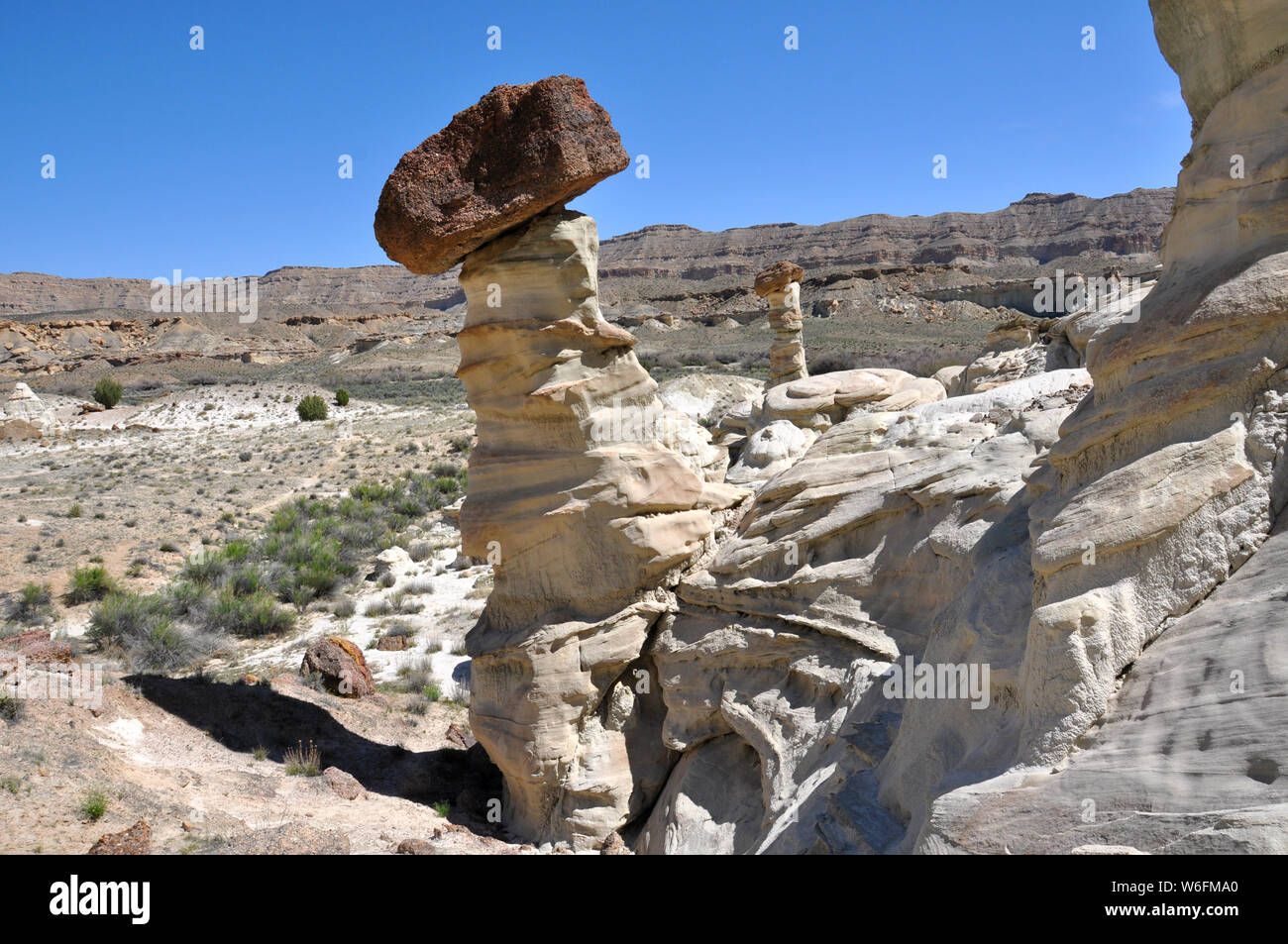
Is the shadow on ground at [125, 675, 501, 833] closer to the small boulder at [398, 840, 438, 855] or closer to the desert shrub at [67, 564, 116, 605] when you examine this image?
the small boulder at [398, 840, 438, 855]

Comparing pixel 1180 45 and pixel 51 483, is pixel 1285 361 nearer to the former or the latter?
pixel 1180 45

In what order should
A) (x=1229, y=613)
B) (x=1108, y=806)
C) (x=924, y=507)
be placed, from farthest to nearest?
1. (x=924, y=507)
2. (x=1229, y=613)
3. (x=1108, y=806)

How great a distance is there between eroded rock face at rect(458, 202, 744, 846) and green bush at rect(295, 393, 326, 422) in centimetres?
2874

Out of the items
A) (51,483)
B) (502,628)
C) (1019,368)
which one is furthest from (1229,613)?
(51,483)

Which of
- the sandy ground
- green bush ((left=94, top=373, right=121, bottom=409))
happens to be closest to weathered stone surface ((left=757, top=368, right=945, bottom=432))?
the sandy ground

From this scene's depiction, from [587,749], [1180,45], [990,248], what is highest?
[990,248]

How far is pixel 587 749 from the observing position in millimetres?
7449

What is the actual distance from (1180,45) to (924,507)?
128 inches

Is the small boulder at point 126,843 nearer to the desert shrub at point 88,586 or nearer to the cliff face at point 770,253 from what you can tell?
the desert shrub at point 88,586

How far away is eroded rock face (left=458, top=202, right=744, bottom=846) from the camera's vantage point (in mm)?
7332

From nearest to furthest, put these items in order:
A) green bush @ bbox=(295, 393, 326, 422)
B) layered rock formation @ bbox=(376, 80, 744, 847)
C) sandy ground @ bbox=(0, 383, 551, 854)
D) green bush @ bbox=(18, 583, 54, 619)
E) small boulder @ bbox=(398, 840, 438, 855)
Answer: sandy ground @ bbox=(0, 383, 551, 854), small boulder @ bbox=(398, 840, 438, 855), layered rock formation @ bbox=(376, 80, 744, 847), green bush @ bbox=(18, 583, 54, 619), green bush @ bbox=(295, 393, 326, 422)

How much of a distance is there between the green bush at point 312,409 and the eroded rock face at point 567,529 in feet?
94.3

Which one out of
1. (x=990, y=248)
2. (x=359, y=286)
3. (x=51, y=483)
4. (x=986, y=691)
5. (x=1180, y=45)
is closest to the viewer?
(x=986, y=691)

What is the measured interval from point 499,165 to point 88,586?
32.3 feet
